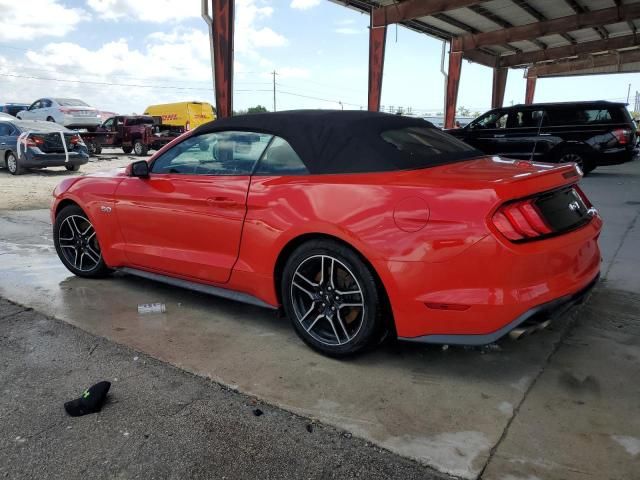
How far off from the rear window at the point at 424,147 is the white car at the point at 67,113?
22842mm

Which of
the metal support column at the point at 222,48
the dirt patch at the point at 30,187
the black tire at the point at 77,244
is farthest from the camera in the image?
the metal support column at the point at 222,48

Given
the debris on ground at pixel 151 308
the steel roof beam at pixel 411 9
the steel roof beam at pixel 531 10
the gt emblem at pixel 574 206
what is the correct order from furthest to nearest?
the steel roof beam at pixel 531 10 → the steel roof beam at pixel 411 9 → the debris on ground at pixel 151 308 → the gt emblem at pixel 574 206

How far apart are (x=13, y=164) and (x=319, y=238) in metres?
13.9

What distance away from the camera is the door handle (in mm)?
3384

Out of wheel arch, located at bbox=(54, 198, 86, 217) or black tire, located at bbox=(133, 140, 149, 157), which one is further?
black tire, located at bbox=(133, 140, 149, 157)

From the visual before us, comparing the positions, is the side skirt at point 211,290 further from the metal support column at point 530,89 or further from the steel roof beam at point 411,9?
the metal support column at point 530,89

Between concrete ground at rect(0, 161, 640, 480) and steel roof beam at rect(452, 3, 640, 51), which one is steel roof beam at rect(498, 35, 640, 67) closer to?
steel roof beam at rect(452, 3, 640, 51)

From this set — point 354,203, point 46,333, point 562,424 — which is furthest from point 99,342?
point 562,424

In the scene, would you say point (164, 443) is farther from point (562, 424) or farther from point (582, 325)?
point (582, 325)

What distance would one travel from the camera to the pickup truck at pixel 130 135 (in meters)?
21.4

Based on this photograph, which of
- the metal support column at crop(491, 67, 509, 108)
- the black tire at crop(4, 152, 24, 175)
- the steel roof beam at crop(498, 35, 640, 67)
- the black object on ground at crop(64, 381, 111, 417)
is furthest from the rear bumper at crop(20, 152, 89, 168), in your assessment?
the metal support column at crop(491, 67, 509, 108)

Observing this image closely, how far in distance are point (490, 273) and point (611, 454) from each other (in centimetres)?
90

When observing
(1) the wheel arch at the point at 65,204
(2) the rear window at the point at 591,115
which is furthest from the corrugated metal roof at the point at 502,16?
(1) the wheel arch at the point at 65,204

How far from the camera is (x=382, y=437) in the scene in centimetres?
233
